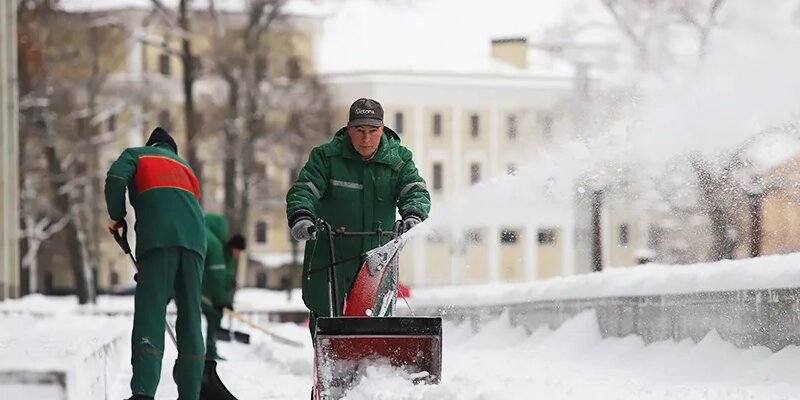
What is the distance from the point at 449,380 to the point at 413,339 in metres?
0.78

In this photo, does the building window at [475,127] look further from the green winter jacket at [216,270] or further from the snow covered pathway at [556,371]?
the green winter jacket at [216,270]

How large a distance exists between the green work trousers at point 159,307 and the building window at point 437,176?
259ft

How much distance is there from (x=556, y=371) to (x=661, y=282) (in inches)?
56.4

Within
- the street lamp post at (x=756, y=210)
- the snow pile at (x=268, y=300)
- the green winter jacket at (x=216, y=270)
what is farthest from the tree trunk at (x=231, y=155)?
the green winter jacket at (x=216, y=270)

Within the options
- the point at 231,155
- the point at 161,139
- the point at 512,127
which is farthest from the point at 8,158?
the point at 512,127

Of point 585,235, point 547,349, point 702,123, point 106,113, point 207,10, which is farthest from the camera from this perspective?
point 106,113

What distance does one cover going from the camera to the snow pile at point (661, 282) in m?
10.9

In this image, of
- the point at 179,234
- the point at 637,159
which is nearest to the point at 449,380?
the point at 179,234

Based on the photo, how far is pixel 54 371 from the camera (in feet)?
24.7

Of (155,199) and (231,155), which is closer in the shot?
(155,199)

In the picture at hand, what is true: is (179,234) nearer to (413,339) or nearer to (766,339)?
(413,339)

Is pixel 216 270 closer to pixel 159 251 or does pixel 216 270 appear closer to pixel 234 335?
pixel 234 335

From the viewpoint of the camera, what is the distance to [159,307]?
8.84 meters

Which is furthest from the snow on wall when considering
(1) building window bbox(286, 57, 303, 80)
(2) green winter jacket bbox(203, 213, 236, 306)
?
(1) building window bbox(286, 57, 303, 80)
